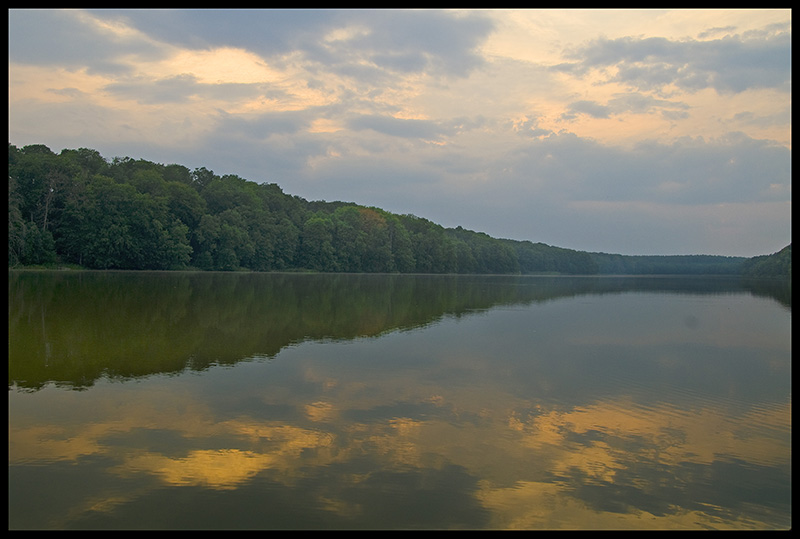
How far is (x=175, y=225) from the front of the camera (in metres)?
78.6

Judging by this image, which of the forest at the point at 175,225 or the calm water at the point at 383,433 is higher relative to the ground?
the forest at the point at 175,225

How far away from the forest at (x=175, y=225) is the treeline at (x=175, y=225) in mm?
142

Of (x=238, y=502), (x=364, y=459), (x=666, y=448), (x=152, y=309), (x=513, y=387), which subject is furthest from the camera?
(x=152, y=309)

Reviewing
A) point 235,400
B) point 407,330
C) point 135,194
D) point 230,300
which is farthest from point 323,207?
point 235,400

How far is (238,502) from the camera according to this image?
5.77 meters

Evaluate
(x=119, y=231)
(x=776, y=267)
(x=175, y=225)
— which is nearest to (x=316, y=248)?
(x=175, y=225)

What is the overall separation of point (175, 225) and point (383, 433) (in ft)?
254

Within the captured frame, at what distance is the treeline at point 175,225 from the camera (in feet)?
217

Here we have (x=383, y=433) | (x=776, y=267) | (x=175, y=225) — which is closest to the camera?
(x=383, y=433)

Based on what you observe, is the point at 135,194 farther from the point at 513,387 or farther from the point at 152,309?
the point at 513,387

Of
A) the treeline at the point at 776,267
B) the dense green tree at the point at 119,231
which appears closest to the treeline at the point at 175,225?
the dense green tree at the point at 119,231

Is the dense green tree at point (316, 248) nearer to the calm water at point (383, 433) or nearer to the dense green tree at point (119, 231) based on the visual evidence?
the dense green tree at point (119, 231)

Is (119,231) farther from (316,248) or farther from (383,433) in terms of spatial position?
(383,433)

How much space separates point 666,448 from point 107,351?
1213 cm
